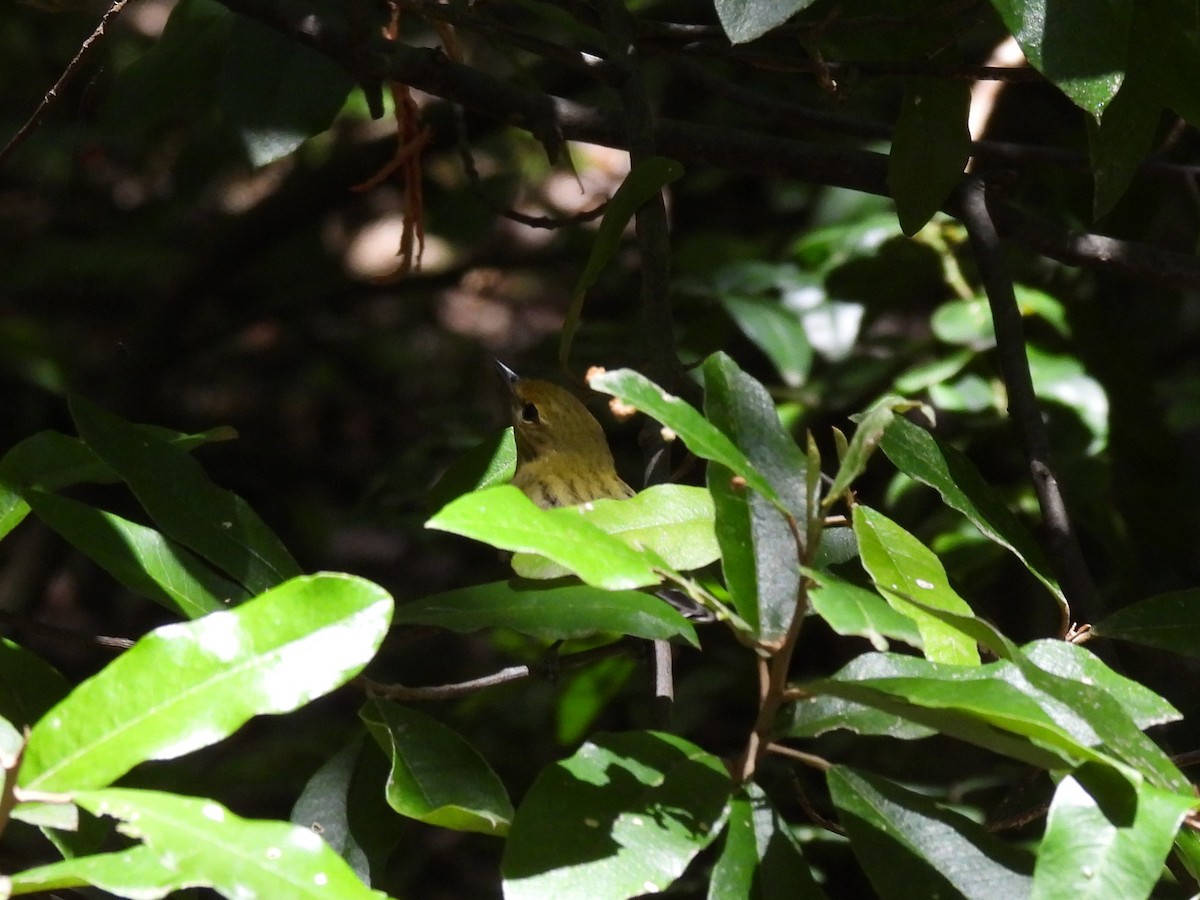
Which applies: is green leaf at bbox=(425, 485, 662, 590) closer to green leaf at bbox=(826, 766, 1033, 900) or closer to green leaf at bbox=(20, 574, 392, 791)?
green leaf at bbox=(20, 574, 392, 791)

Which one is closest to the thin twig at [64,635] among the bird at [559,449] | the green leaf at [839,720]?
the green leaf at [839,720]

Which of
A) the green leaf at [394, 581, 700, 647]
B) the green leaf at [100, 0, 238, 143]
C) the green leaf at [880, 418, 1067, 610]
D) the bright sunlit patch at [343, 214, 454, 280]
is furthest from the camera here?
the bright sunlit patch at [343, 214, 454, 280]

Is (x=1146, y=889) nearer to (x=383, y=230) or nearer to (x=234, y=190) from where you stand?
(x=234, y=190)

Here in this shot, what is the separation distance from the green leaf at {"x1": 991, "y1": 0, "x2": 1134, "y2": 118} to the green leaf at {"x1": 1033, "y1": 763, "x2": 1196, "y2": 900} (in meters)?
0.73

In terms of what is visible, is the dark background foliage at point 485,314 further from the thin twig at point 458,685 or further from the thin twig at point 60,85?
the thin twig at point 60,85

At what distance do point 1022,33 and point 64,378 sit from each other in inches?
102

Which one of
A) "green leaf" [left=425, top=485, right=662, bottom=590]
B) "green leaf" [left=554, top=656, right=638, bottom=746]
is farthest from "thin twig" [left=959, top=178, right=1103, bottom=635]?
"green leaf" [left=554, top=656, right=638, bottom=746]

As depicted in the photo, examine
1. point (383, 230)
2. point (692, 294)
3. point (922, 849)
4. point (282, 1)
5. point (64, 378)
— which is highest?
point (282, 1)

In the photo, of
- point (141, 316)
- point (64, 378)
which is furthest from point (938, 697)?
point (141, 316)

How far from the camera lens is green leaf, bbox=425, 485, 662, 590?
106cm

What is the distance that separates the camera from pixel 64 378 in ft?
11.1

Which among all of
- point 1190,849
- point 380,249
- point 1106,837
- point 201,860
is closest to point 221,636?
point 201,860

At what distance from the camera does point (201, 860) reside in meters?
0.94

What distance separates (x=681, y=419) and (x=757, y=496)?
20cm
